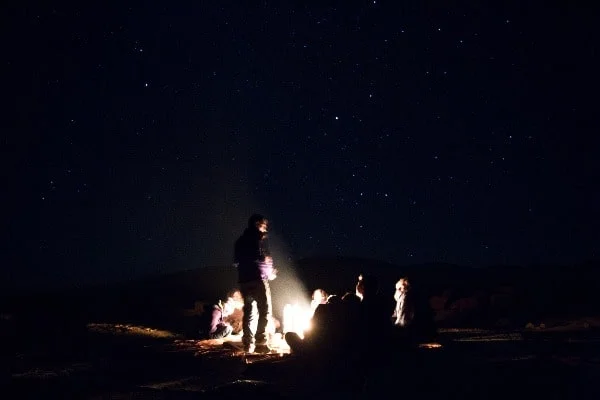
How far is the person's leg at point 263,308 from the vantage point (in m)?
7.28

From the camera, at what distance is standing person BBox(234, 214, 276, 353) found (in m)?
7.25

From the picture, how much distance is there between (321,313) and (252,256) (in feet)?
6.55

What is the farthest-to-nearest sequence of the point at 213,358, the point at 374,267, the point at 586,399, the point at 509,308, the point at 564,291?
the point at 374,267 → the point at 564,291 → the point at 509,308 → the point at 213,358 → the point at 586,399

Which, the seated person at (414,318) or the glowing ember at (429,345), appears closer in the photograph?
the glowing ember at (429,345)

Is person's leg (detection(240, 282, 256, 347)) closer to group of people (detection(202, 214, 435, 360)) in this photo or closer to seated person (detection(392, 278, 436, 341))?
group of people (detection(202, 214, 435, 360))

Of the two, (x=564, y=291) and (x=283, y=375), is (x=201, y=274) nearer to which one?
(x=564, y=291)

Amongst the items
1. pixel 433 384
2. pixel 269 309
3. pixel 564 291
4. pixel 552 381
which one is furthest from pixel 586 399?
pixel 564 291

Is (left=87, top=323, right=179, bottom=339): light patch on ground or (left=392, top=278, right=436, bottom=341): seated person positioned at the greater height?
(left=392, top=278, right=436, bottom=341): seated person

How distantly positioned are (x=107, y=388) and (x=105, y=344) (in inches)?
184

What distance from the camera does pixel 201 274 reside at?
45938 mm

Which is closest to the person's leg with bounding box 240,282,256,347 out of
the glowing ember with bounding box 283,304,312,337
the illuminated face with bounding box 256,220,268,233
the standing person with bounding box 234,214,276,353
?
the standing person with bounding box 234,214,276,353

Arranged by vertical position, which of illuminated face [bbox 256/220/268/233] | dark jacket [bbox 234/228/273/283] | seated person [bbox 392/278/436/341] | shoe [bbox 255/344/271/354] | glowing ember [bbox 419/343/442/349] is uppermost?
illuminated face [bbox 256/220/268/233]

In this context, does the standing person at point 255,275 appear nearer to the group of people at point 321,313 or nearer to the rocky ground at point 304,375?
the group of people at point 321,313

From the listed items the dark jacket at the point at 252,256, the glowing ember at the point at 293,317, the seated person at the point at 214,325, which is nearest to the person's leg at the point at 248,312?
the dark jacket at the point at 252,256
